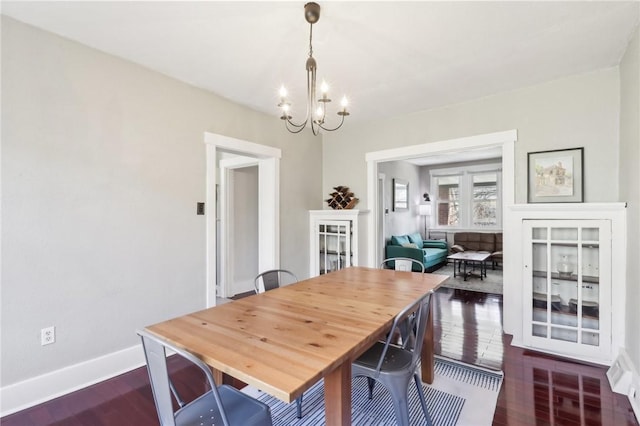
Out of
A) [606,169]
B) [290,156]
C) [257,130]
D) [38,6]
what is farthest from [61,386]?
[606,169]

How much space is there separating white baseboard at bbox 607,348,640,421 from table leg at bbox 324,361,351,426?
197 centimetres

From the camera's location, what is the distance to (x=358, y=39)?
2.18 meters

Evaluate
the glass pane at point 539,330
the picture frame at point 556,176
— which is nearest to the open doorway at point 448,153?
the picture frame at point 556,176

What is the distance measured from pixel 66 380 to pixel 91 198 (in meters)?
1.29

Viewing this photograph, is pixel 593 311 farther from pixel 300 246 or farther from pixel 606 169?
pixel 300 246

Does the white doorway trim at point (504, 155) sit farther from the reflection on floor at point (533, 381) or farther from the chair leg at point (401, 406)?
the chair leg at point (401, 406)

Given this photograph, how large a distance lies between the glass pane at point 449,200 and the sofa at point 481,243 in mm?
714

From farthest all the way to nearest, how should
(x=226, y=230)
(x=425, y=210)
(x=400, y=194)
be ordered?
(x=425, y=210) → (x=400, y=194) → (x=226, y=230)

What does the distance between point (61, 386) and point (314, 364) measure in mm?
2200

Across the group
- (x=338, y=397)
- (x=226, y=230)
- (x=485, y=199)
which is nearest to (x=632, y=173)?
(x=338, y=397)

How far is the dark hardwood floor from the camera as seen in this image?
1887 millimetres

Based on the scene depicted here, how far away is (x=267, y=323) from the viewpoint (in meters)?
1.45

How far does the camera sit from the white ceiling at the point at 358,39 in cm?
187

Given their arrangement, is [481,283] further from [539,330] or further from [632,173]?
[632,173]
